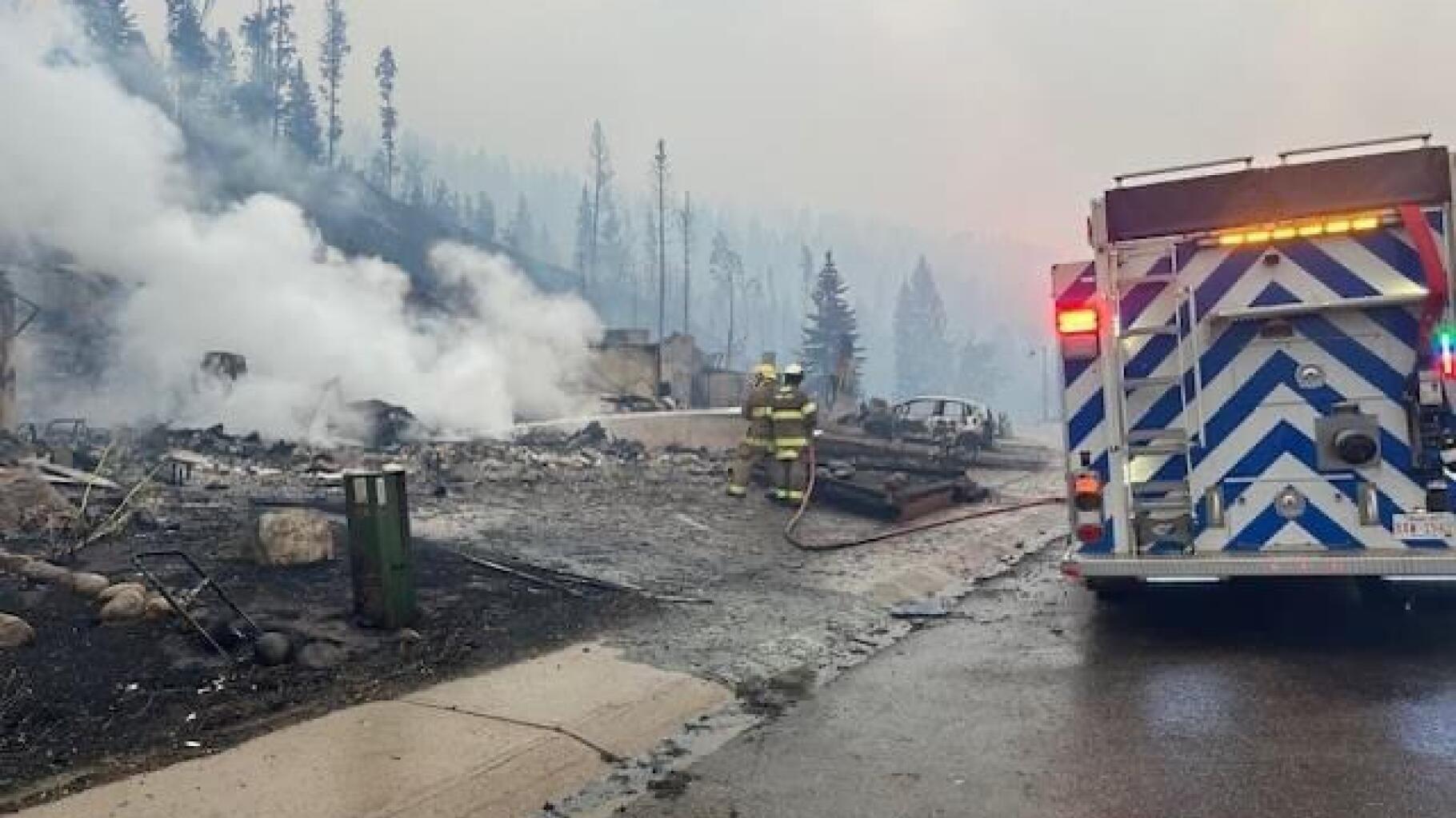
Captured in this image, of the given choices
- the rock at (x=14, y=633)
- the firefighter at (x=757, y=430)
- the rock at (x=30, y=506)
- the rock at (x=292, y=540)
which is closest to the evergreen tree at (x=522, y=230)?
the firefighter at (x=757, y=430)

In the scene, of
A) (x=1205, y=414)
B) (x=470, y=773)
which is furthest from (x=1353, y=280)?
(x=470, y=773)

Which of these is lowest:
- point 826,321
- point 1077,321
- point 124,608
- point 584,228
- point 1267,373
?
point 124,608

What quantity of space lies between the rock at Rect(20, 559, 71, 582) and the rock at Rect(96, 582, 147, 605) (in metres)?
0.69

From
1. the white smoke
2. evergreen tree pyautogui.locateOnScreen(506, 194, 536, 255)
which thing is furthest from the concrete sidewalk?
evergreen tree pyautogui.locateOnScreen(506, 194, 536, 255)

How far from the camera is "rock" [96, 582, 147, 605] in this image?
6.04 metres

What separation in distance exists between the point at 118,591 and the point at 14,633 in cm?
66

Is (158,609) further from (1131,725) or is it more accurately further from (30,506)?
(1131,725)

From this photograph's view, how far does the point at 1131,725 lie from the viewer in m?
4.81

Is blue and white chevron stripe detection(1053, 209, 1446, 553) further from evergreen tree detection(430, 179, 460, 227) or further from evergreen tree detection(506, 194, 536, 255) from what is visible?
evergreen tree detection(506, 194, 536, 255)

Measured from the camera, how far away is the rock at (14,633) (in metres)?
5.38

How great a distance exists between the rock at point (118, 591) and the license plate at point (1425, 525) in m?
6.98

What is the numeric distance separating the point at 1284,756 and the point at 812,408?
8.36 m

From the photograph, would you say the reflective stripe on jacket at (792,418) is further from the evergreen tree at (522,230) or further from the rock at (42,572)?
the evergreen tree at (522,230)

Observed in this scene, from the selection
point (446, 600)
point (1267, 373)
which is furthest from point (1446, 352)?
point (446, 600)
